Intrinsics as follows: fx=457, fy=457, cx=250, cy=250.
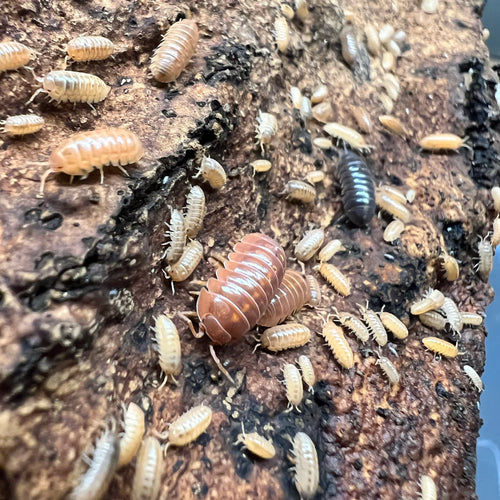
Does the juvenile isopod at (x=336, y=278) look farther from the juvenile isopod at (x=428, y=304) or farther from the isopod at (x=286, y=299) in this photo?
the juvenile isopod at (x=428, y=304)

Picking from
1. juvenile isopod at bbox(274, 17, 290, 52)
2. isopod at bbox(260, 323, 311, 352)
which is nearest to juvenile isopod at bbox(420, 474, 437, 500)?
isopod at bbox(260, 323, 311, 352)

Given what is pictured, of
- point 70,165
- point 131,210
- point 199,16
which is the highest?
point 199,16

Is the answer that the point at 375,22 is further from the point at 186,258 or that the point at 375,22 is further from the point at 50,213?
the point at 50,213

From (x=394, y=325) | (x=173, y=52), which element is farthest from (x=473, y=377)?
(x=173, y=52)

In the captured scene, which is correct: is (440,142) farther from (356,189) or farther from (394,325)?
(394,325)

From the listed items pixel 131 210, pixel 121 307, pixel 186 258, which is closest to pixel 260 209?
pixel 186 258
